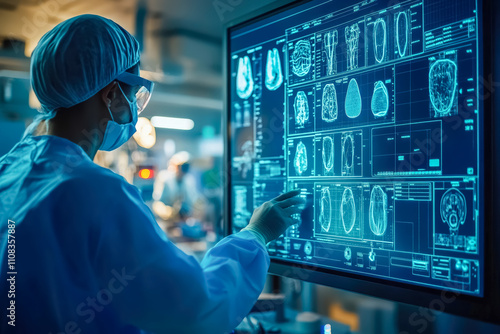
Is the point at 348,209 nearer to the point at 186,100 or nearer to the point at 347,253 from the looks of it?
the point at 347,253

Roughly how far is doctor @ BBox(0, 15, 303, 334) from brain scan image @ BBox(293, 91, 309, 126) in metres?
0.43

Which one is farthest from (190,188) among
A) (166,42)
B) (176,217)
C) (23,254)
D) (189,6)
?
(23,254)

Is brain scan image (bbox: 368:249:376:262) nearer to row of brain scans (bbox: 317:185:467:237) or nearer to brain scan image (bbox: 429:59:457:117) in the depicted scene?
row of brain scans (bbox: 317:185:467:237)

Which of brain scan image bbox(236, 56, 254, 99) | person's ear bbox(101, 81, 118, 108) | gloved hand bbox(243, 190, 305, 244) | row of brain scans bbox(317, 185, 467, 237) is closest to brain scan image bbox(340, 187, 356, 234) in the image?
row of brain scans bbox(317, 185, 467, 237)

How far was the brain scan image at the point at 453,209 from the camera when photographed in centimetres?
77

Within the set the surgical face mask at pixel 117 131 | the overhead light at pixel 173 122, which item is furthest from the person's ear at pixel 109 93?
the overhead light at pixel 173 122

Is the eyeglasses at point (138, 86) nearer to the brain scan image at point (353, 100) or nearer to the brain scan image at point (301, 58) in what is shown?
the brain scan image at point (301, 58)

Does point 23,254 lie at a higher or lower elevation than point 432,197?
lower

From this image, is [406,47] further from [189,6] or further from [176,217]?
[176,217]

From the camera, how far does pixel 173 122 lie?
26.1ft

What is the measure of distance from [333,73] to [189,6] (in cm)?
167

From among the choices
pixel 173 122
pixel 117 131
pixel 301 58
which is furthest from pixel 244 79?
pixel 173 122

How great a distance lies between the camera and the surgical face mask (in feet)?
3.21

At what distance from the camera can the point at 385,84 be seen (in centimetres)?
90
